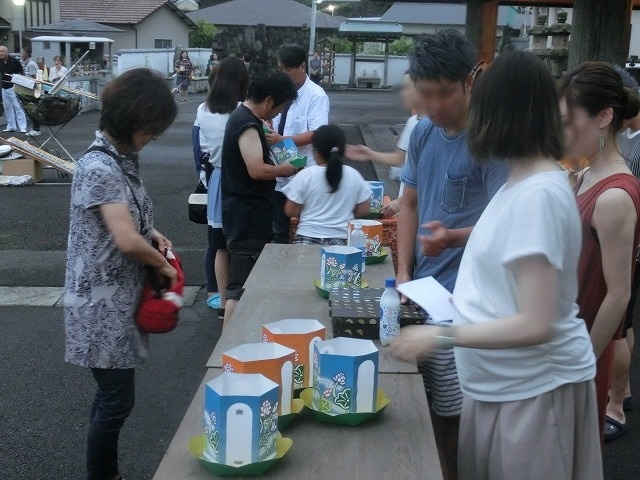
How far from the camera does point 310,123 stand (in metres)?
5.96

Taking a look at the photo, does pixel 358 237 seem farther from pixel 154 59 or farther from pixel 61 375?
pixel 154 59

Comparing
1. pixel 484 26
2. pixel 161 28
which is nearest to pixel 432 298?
pixel 484 26

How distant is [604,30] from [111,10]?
48.3m

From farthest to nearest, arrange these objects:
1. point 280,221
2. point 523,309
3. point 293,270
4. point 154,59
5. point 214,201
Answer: point 154,59, point 280,221, point 214,201, point 293,270, point 523,309

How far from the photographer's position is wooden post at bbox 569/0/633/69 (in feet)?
20.0

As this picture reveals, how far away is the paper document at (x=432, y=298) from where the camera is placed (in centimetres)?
247

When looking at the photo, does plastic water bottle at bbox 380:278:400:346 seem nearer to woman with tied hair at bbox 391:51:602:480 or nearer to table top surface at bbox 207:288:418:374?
table top surface at bbox 207:288:418:374

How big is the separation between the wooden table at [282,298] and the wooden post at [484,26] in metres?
4.93

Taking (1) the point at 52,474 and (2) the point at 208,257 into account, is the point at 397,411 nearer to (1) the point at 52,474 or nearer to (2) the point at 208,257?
(1) the point at 52,474

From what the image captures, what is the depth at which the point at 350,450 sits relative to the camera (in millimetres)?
2180

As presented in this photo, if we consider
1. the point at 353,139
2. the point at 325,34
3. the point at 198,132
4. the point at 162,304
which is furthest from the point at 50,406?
the point at 325,34

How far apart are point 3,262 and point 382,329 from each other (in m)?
5.72

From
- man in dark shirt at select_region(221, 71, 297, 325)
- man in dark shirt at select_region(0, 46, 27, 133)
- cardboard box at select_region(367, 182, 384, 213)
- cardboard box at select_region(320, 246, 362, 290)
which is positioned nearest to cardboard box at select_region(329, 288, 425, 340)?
cardboard box at select_region(320, 246, 362, 290)

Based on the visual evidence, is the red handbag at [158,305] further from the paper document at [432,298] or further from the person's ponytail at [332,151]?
the person's ponytail at [332,151]
